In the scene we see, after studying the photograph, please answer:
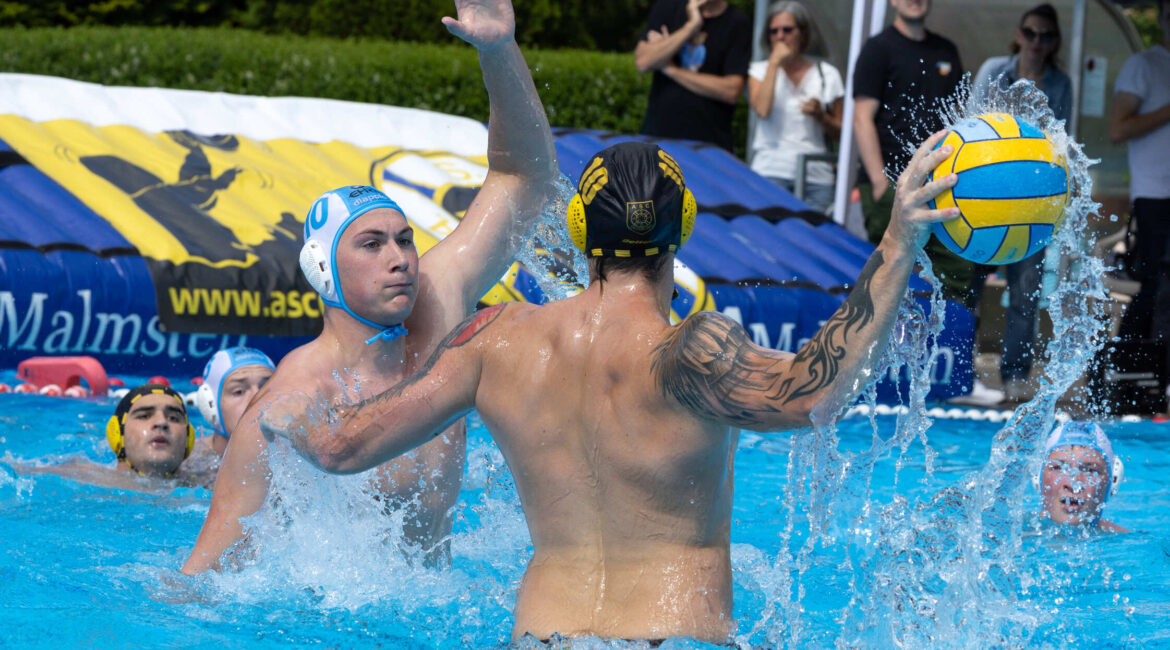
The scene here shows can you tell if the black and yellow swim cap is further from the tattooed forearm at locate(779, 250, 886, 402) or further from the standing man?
the standing man

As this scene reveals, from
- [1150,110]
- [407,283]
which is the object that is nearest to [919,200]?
[407,283]

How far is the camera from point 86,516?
5430 mm

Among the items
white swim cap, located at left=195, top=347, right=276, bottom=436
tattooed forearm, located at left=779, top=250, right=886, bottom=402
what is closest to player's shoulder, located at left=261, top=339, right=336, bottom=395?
tattooed forearm, located at left=779, top=250, right=886, bottom=402

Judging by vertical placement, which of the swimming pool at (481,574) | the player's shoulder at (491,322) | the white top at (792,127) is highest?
the white top at (792,127)

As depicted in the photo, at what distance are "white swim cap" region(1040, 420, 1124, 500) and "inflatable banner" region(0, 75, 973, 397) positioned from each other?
2.30 meters

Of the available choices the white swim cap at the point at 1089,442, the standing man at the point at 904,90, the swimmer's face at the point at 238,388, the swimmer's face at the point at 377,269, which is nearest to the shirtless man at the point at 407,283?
the swimmer's face at the point at 377,269

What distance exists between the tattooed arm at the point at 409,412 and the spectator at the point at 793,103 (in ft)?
22.6

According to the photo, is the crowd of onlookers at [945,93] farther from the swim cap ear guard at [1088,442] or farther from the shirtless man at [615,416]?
the shirtless man at [615,416]

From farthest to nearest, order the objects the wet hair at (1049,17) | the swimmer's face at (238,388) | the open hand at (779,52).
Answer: the open hand at (779,52) < the wet hair at (1049,17) < the swimmer's face at (238,388)

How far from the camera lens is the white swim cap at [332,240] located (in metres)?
3.74

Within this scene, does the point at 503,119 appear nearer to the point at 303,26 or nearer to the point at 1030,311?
the point at 1030,311

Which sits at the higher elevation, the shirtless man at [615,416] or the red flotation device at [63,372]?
the shirtless man at [615,416]

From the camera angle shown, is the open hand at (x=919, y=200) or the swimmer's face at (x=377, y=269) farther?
the swimmer's face at (x=377, y=269)

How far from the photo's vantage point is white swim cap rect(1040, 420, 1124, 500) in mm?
5324
